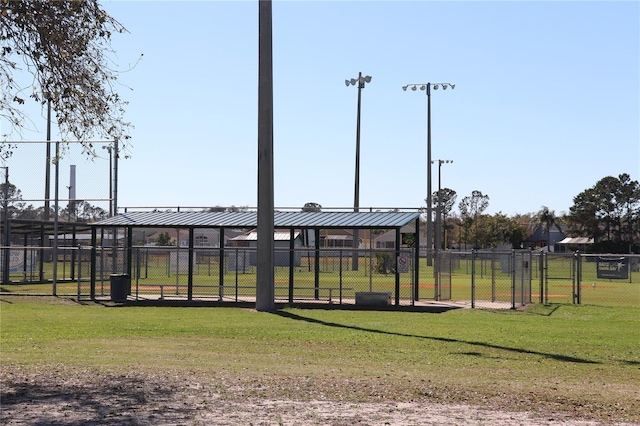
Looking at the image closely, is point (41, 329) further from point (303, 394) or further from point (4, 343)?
point (303, 394)

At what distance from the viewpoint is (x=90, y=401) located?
995cm

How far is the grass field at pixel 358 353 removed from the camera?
1080cm

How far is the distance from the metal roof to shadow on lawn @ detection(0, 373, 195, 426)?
16.6 metres

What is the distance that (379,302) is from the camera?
86.2ft

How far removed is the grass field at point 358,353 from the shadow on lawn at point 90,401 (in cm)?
38

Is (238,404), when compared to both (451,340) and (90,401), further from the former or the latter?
(451,340)

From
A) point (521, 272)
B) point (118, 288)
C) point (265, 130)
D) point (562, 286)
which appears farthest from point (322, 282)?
point (265, 130)

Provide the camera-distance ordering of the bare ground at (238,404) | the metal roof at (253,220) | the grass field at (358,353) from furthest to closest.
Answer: the metal roof at (253,220) < the grass field at (358,353) < the bare ground at (238,404)

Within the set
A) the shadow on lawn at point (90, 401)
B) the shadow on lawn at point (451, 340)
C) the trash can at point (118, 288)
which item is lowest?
the shadow on lawn at point (451, 340)

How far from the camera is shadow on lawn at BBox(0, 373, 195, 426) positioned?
8.95m

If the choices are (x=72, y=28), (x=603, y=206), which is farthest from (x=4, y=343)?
(x=603, y=206)

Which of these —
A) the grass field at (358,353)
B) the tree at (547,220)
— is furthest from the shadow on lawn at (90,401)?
the tree at (547,220)

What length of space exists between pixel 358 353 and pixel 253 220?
15184 mm

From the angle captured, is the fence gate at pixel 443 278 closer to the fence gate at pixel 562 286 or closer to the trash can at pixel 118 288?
the fence gate at pixel 562 286
